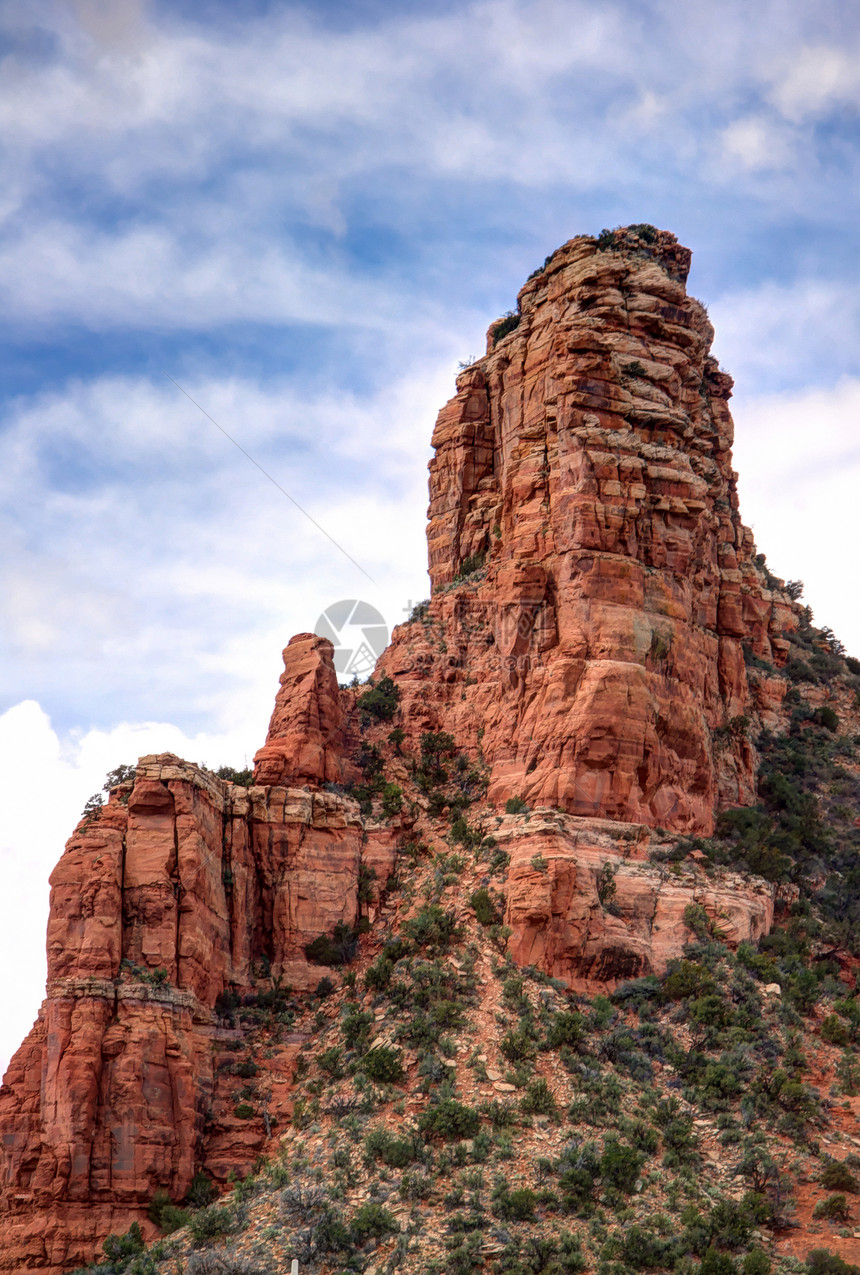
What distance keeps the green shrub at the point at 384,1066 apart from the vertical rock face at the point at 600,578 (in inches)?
483

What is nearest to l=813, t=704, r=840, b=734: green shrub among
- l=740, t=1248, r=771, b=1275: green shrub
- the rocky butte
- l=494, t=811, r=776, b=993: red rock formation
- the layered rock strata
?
the rocky butte

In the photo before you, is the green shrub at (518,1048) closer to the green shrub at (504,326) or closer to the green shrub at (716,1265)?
the green shrub at (716,1265)

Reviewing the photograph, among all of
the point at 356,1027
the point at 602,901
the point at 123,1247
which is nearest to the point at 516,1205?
the point at 356,1027

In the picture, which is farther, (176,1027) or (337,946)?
(337,946)

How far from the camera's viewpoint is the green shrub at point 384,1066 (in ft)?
169

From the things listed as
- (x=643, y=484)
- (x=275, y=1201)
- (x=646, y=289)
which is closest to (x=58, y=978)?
(x=275, y=1201)

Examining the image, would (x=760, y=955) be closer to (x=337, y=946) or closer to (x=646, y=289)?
(x=337, y=946)

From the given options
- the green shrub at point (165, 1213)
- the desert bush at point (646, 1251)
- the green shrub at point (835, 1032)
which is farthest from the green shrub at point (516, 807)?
the desert bush at point (646, 1251)

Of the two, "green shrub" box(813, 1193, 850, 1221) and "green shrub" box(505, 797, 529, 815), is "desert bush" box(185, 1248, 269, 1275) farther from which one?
"green shrub" box(505, 797, 529, 815)

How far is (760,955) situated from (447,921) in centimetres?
1150

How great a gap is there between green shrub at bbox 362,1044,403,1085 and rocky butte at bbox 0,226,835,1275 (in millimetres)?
4788

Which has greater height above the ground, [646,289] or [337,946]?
[646,289]

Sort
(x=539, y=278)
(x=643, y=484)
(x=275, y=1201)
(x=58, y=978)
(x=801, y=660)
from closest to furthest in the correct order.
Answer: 1. (x=275, y=1201)
2. (x=58, y=978)
3. (x=643, y=484)
4. (x=539, y=278)
5. (x=801, y=660)

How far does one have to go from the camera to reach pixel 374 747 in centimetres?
6881
